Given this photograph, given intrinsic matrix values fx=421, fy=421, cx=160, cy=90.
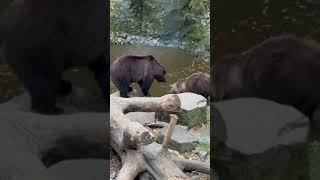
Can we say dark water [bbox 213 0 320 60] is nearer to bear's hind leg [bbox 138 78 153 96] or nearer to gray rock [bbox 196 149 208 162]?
gray rock [bbox 196 149 208 162]

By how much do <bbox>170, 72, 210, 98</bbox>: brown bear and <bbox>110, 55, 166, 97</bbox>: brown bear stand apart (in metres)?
0.14

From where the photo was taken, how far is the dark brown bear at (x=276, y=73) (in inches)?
35.4

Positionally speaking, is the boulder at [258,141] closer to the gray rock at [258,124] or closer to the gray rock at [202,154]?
the gray rock at [258,124]

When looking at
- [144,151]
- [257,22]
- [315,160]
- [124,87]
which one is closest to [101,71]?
[257,22]

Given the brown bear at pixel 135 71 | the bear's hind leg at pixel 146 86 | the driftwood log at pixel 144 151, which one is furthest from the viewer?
the bear's hind leg at pixel 146 86

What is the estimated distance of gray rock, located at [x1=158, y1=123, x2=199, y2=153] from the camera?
256cm

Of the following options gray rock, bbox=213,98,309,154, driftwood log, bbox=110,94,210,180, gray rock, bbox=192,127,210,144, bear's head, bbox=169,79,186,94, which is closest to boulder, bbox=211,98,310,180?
gray rock, bbox=213,98,309,154

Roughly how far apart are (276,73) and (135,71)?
1.99m

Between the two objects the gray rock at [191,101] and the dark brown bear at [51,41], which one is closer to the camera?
the dark brown bear at [51,41]

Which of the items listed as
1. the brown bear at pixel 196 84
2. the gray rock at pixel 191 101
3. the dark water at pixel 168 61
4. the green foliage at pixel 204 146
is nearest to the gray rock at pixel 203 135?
the green foliage at pixel 204 146

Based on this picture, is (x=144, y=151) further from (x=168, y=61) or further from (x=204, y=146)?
(x=168, y=61)

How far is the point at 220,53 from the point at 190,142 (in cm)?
176

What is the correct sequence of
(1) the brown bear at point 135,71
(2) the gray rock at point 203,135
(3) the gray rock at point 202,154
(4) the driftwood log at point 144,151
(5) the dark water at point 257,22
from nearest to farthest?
1. (5) the dark water at point 257,22
2. (4) the driftwood log at point 144,151
3. (3) the gray rock at point 202,154
4. (2) the gray rock at point 203,135
5. (1) the brown bear at point 135,71

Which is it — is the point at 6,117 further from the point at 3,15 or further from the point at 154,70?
the point at 154,70
